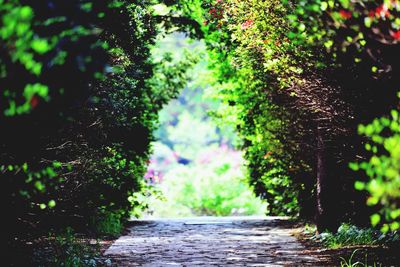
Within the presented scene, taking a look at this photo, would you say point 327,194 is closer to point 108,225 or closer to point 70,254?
point 108,225

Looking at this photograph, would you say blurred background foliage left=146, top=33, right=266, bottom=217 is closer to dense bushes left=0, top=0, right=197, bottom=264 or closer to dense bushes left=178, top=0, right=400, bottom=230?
dense bushes left=0, top=0, right=197, bottom=264

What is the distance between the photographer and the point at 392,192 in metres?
3.52

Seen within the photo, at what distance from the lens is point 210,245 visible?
32.5 ft

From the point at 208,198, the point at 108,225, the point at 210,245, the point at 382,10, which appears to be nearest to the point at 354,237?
the point at 210,245

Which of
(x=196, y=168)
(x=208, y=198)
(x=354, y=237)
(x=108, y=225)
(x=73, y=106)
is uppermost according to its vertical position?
(x=196, y=168)

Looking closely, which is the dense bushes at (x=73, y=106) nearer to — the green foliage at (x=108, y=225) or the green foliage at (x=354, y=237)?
the green foliage at (x=108, y=225)

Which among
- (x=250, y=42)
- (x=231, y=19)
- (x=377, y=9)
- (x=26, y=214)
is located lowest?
(x=26, y=214)

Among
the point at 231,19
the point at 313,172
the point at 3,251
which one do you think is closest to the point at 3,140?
the point at 3,251

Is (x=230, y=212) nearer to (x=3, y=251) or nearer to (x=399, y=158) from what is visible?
(x=3, y=251)

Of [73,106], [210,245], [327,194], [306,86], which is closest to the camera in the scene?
[73,106]

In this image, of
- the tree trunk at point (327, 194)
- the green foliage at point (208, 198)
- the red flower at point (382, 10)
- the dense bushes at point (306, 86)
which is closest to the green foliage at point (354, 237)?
the tree trunk at point (327, 194)

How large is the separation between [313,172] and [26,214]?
6062mm

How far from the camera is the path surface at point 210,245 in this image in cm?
839

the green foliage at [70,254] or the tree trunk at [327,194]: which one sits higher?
the tree trunk at [327,194]
